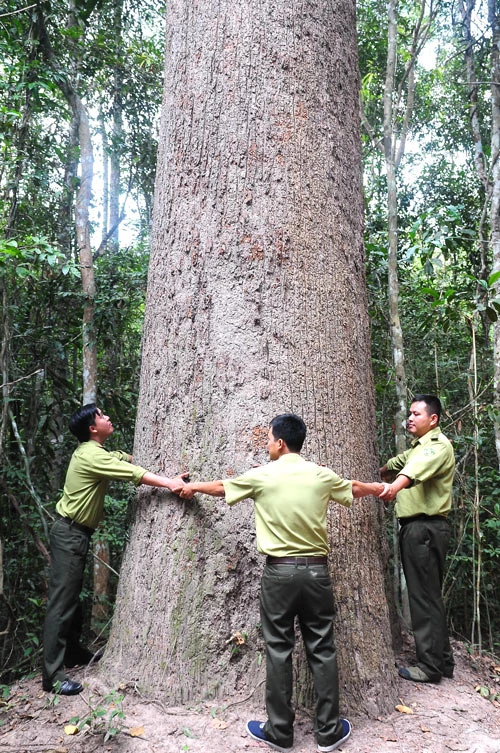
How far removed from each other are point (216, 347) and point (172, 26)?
226cm

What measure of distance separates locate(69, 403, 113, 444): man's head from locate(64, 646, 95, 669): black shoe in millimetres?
1342

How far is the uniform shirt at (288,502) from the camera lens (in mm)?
2768

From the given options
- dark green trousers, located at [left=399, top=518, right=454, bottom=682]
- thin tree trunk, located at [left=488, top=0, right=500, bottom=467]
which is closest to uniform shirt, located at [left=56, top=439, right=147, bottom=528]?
dark green trousers, located at [left=399, top=518, right=454, bottom=682]

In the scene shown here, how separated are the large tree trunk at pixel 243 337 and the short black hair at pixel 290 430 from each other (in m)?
0.15

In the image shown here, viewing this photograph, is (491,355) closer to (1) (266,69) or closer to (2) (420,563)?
(2) (420,563)

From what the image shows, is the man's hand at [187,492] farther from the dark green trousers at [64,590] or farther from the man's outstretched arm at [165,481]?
the dark green trousers at [64,590]

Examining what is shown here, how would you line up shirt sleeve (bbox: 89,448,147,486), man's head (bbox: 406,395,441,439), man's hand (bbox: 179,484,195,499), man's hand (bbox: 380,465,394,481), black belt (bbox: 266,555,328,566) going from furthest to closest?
man's hand (bbox: 380,465,394,481), man's head (bbox: 406,395,441,439), shirt sleeve (bbox: 89,448,147,486), man's hand (bbox: 179,484,195,499), black belt (bbox: 266,555,328,566)

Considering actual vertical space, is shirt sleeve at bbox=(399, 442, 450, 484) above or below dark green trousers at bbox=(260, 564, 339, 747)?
above

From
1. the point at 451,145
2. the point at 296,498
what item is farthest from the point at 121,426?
the point at 451,145

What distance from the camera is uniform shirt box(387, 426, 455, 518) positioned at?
12.3 ft

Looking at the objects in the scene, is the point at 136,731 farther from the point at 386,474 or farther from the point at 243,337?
the point at 386,474

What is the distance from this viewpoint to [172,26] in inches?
152

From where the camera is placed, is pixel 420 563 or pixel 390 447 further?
pixel 390 447

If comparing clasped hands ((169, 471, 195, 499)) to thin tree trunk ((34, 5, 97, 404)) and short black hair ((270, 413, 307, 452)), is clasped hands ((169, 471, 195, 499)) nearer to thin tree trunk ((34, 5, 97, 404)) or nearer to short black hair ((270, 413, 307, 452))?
short black hair ((270, 413, 307, 452))
